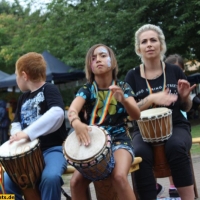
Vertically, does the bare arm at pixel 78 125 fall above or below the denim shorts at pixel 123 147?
above

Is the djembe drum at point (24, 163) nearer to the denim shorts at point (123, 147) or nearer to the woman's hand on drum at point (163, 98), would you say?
the denim shorts at point (123, 147)

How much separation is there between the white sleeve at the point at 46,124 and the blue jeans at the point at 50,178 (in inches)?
8.3

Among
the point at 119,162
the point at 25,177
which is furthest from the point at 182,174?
the point at 25,177

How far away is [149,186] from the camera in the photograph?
3.94 meters

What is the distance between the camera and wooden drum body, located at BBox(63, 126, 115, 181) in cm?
331

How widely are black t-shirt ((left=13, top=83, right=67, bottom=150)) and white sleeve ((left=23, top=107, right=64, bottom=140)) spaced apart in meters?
0.10

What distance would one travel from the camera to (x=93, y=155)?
3293 millimetres

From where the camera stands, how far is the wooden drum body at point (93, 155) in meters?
3.31

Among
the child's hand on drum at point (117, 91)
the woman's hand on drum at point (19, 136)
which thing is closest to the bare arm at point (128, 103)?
the child's hand on drum at point (117, 91)

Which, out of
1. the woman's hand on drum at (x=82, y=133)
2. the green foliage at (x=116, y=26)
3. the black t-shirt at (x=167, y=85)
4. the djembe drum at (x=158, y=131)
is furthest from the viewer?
the green foliage at (x=116, y=26)

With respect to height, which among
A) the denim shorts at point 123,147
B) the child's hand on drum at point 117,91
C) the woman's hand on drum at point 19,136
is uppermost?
the child's hand on drum at point 117,91

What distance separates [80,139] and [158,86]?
121 cm

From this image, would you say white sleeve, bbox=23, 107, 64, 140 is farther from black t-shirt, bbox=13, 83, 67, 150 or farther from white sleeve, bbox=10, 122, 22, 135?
white sleeve, bbox=10, 122, 22, 135

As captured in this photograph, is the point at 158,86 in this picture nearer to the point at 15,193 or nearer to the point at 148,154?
the point at 148,154
